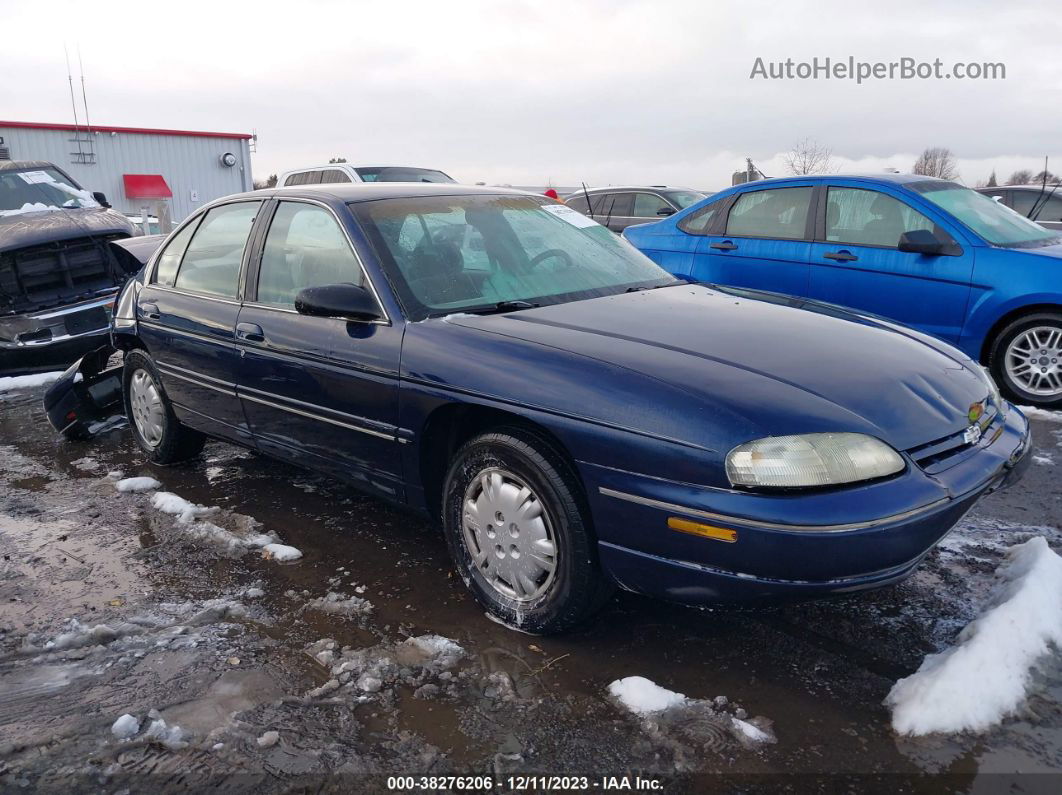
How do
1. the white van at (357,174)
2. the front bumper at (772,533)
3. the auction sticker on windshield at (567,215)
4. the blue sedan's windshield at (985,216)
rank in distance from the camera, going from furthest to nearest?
1. the white van at (357,174)
2. the blue sedan's windshield at (985,216)
3. the auction sticker on windshield at (567,215)
4. the front bumper at (772,533)

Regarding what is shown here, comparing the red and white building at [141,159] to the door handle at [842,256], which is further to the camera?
the red and white building at [141,159]

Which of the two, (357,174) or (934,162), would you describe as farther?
(934,162)

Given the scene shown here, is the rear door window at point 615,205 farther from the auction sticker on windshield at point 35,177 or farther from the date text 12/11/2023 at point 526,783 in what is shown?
the date text 12/11/2023 at point 526,783

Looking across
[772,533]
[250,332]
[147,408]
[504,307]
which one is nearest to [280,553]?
[250,332]

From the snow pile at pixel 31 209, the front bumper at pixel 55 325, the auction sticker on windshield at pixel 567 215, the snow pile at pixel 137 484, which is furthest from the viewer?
the snow pile at pixel 31 209

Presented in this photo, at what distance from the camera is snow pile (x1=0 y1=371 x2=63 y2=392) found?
23.5 feet

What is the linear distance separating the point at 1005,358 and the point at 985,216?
3.55ft

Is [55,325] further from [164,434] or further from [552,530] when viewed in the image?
[552,530]

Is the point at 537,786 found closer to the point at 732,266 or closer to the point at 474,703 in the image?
the point at 474,703

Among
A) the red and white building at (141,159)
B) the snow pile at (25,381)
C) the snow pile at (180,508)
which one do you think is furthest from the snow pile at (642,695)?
the red and white building at (141,159)

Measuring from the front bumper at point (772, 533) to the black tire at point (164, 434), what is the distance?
3.00 m

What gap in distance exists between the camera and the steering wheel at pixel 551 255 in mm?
3594

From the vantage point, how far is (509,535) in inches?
112

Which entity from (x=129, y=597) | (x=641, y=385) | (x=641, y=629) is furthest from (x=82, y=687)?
(x=641, y=385)
